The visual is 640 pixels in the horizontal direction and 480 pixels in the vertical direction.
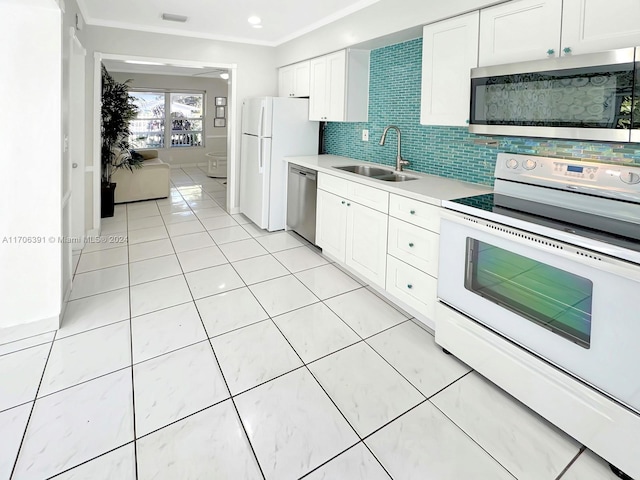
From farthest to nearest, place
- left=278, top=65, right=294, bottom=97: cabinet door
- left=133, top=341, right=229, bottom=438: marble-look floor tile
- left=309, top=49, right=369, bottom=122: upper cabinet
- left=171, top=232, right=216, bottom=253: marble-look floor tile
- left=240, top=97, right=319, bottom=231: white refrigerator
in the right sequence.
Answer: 1. left=278, top=65, right=294, bottom=97: cabinet door
2. left=240, top=97, right=319, bottom=231: white refrigerator
3. left=171, top=232, right=216, bottom=253: marble-look floor tile
4. left=309, top=49, right=369, bottom=122: upper cabinet
5. left=133, top=341, right=229, bottom=438: marble-look floor tile

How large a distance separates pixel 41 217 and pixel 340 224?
2.21 m

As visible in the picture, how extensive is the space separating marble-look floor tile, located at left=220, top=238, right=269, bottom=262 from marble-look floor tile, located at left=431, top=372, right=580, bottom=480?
2.43 metres

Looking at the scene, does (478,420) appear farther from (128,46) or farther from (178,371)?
(128,46)

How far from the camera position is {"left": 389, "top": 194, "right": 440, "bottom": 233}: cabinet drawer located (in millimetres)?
2337

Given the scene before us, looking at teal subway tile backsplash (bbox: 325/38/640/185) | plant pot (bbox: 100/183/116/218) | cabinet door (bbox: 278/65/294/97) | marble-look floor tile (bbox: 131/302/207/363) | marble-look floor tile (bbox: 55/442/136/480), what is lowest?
marble-look floor tile (bbox: 55/442/136/480)

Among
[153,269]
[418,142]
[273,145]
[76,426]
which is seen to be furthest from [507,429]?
[273,145]

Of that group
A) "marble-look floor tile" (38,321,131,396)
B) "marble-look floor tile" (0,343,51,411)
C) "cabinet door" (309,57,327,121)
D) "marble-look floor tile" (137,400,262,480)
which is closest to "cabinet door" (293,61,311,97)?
"cabinet door" (309,57,327,121)

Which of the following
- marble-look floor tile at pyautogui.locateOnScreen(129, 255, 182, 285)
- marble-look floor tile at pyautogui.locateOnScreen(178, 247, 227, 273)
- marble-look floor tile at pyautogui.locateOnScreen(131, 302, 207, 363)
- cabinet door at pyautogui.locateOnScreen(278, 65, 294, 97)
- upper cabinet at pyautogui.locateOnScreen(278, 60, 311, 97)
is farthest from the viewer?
cabinet door at pyautogui.locateOnScreen(278, 65, 294, 97)

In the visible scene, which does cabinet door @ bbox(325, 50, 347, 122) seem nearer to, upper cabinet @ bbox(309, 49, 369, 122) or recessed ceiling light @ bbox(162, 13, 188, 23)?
upper cabinet @ bbox(309, 49, 369, 122)

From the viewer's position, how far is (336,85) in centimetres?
389

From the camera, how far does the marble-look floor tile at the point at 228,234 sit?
433 centimetres

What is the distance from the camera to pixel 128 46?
4.37 meters

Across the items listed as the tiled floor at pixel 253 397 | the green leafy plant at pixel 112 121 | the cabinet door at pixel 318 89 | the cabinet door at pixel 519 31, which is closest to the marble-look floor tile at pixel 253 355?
the tiled floor at pixel 253 397

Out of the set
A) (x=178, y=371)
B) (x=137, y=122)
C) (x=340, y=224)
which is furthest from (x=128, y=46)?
(x=137, y=122)
